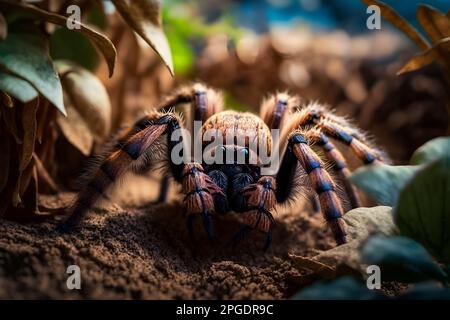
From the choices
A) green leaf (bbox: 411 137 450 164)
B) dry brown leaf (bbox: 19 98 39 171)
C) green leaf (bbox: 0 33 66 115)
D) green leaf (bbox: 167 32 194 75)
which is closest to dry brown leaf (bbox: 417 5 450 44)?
green leaf (bbox: 411 137 450 164)

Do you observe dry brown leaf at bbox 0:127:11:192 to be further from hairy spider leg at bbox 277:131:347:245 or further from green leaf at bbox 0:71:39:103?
hairy spider leg at bbox 277:131:347:245

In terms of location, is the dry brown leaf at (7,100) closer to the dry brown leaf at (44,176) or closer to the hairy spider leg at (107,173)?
the hairy spider leg at (107,173)

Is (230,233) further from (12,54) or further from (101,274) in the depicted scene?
(12,54)

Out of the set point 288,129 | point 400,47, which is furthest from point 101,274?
point 400,47

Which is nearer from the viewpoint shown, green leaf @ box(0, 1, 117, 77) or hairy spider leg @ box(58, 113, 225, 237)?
green leaf @ box(0, 1, 117, 77)

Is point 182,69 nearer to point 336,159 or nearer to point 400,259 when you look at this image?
point 336,159
